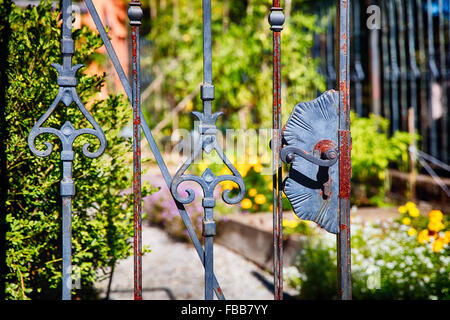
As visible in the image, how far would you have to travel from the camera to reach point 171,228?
476cm

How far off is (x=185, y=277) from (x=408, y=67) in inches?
151

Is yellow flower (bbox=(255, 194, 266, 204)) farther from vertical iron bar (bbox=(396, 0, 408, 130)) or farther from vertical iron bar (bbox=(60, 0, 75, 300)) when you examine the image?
vertical iron bar (bbox=(60, 0, 75, 300))

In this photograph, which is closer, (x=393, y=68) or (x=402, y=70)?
(x=402, y=70)

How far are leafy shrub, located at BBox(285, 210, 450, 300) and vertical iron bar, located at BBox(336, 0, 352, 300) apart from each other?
1.31 m

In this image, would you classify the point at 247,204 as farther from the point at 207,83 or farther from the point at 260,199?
the point at 207,83

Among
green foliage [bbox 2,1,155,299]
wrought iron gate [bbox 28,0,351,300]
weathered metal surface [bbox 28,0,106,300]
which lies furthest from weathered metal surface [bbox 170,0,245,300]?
green foliage [bbox 2,1,155,299]

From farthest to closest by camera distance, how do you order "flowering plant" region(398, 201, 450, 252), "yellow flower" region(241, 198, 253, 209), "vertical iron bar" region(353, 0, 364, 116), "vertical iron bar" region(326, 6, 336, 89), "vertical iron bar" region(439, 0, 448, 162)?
"vertical iron bar" region(326, 6, 336, 89)
"vertical iron bar" region(353, 0, 364, 116)
"yellow flower" region(241, 198, 253, 209)
"vertical iron bar" region(439, 0, 448, 162)
"flowering plant" region(398, 201, 450, 252)

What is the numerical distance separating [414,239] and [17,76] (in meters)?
2.75

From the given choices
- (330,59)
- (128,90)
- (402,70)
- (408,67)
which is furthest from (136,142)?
(330,59)

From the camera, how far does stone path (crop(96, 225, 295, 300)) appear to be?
3250 millimetres

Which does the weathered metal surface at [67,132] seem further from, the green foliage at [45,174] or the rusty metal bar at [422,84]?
the rusty metal bar at [422,84]

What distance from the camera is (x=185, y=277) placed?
3656 mm
